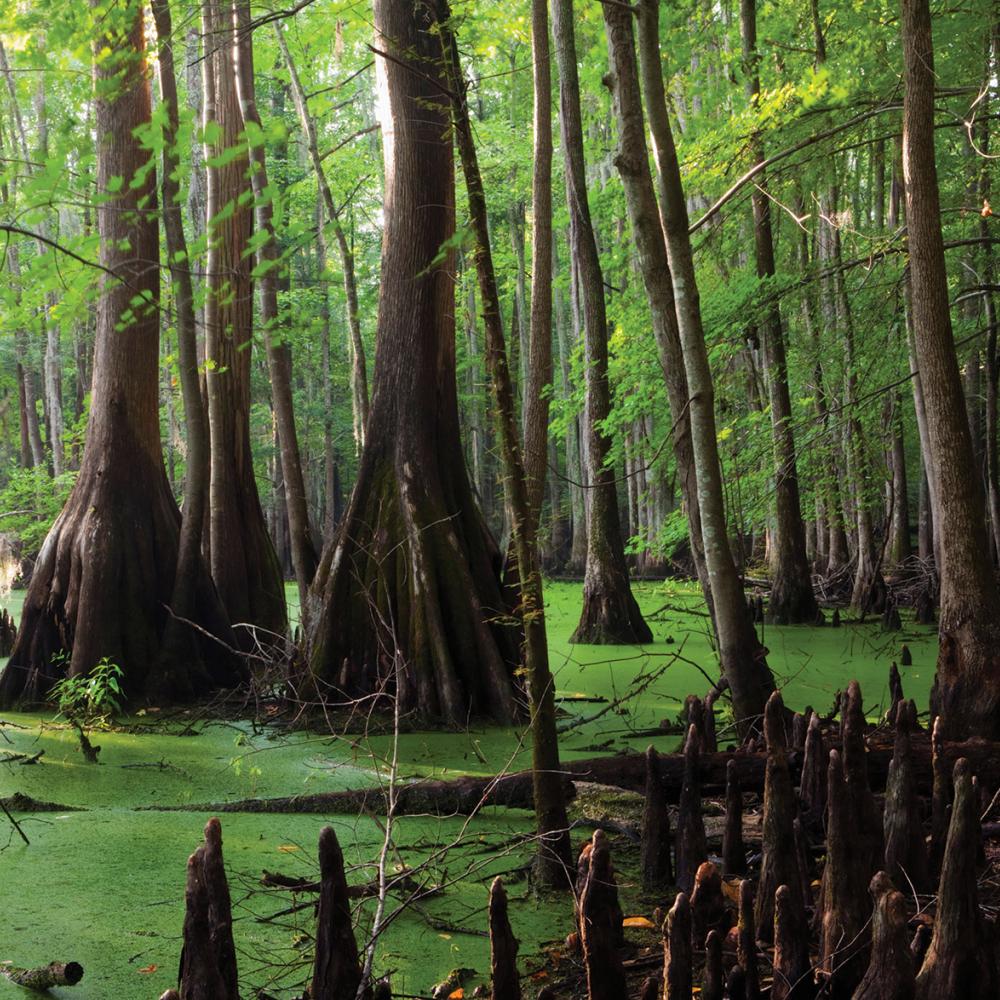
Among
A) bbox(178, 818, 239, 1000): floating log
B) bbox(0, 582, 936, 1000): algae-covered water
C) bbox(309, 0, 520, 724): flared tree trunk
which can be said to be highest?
bbox(309, 0, 520, 724): flared tree trunk

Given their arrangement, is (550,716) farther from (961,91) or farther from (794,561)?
(794,561)

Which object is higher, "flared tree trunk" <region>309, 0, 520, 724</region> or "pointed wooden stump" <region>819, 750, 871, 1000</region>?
"flared tree trunk" <region>309, 0, 520, 724</region>

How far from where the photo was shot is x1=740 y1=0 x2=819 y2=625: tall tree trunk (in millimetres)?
9031

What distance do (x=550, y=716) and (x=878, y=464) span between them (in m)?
8.97

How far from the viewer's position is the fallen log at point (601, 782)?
435 centimetres

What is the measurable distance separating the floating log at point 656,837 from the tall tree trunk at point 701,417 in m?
1.88

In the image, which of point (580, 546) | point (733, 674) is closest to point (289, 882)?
point (733, 674)

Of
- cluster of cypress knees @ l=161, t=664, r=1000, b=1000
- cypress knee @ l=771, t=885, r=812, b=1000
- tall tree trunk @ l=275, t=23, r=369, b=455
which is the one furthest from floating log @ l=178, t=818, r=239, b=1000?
tall tree trunk @ l=275, t=23, r=369, b=455

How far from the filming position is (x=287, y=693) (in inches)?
312

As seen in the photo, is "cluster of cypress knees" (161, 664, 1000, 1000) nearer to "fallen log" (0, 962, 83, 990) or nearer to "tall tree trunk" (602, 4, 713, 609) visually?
"fallen log" (0, 962, 83, 990)

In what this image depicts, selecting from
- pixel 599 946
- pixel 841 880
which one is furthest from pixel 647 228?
pixel 599 946

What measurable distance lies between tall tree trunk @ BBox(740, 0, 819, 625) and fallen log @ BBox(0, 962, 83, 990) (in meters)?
6.42

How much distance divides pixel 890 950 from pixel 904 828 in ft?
4.63

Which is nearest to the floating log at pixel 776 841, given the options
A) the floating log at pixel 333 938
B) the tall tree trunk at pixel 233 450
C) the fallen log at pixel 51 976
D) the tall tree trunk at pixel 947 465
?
the floating log at pixel 333 938
